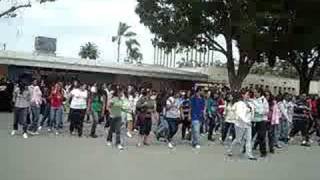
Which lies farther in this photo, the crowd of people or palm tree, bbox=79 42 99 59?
palm tree, bbox=79 42 99 59

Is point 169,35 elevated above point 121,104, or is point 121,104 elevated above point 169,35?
point 169,35

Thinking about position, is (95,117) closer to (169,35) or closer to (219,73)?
(169,35)

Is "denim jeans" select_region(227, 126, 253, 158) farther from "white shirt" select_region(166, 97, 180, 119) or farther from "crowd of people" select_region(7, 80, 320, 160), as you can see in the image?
"white shirt" select_region(166, 97, 180, 119)

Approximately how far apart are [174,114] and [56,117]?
3.81 m

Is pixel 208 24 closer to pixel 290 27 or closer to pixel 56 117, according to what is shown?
pixel 290 27

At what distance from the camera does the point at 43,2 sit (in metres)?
29.9

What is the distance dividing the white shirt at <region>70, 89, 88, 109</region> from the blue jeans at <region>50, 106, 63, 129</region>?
789 millimetres

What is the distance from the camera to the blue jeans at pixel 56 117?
64.1 ft

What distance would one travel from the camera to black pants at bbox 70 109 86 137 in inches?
744

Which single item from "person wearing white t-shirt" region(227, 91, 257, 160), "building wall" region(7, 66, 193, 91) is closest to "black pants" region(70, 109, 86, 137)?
"person wearing white t-shirt" region(227, 91, 257, 160)

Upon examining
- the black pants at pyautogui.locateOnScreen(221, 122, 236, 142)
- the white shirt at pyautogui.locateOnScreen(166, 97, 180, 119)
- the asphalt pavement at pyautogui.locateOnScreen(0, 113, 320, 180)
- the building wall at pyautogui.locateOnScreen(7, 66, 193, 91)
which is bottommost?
the asphalt pavement at pyautogui.locateOnScreen(0, 113, 320, 180)

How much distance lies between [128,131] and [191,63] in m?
50.6

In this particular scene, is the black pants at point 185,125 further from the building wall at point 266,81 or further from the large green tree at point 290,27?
the building wall at point 266,81

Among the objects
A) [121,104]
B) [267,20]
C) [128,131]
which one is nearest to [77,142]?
[121,104]
